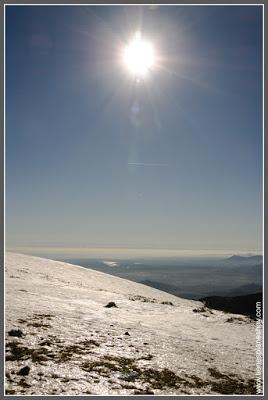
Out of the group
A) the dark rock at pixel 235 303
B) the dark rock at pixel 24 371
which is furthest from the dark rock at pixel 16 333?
the dark rock at pixel 235 303

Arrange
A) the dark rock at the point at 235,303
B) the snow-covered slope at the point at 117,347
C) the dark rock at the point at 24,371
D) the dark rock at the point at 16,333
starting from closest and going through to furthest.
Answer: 1. the dark rock at the point at 24,371
2. the snow-covered slope at the point at 117,347
3. the dark rock at the point at 16,333
4. the dark rock at the point at 235,303

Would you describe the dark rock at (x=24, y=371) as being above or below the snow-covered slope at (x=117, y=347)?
above

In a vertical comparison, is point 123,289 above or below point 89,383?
below

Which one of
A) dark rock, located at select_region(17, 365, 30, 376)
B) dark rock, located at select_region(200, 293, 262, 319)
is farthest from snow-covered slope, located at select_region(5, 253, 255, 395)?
dark rock, located at select_region(200, 293, 262, 319)

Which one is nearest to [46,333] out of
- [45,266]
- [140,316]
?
[140,316]

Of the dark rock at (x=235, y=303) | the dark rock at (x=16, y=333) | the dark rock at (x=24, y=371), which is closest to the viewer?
the dark rock at (x=24, y=371)

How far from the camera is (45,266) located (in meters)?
43.3

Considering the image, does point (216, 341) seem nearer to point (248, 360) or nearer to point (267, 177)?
point (248, 360)

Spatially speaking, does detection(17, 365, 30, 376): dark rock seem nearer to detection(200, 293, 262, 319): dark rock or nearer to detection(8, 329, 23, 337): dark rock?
detection(8, 329, 23, 337): dark rock

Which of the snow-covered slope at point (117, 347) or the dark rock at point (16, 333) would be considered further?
the dark rock at point (16, 333)

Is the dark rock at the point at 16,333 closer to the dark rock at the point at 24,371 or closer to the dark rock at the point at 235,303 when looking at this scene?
the dark rock at the point at 24,371

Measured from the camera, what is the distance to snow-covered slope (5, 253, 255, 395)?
39.9 ft

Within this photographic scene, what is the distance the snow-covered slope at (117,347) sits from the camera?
39.9 feet

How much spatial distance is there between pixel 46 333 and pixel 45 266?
28.1 metres
